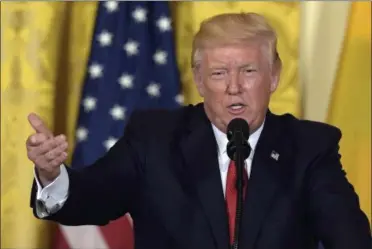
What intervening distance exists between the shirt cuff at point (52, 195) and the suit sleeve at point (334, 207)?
486mm

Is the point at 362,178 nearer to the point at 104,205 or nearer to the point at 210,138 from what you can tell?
the point at 210,138

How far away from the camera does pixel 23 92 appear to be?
226 cm

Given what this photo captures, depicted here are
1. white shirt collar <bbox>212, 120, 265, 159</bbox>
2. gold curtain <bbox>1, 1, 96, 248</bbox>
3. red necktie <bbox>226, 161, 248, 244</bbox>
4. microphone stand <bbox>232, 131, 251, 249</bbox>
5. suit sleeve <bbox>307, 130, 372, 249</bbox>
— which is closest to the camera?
microphone stand <bbox>232, 131, 251, 249</bbox>

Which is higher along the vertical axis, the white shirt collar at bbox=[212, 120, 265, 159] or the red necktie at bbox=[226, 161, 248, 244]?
the white shirt collar at bbox=[212, 120, 265, 159]

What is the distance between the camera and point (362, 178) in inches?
93.0

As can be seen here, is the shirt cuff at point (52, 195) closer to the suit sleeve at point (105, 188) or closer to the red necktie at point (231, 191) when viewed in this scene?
the suit sleeve at point (105, 188)

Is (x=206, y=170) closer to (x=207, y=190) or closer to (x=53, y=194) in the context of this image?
(x=207, y=190)

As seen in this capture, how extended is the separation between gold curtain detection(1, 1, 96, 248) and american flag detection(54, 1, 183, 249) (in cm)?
11

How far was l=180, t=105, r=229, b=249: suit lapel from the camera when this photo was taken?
1397 mm

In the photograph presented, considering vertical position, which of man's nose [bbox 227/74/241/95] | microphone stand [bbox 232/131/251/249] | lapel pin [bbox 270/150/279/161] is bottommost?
lapel pin [bbox 270/150/279/161]

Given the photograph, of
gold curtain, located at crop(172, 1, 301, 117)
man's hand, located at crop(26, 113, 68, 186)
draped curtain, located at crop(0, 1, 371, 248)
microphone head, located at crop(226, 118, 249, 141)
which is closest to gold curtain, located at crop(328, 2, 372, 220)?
draped curtain, located at crop(0, 1, 371, 248)

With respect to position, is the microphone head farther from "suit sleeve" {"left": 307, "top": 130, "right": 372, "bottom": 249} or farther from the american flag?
the american flag

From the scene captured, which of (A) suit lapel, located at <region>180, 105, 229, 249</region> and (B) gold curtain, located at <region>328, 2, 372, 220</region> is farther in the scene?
(B) gold curtain, located at <region>328, 2, 372, 220</region>

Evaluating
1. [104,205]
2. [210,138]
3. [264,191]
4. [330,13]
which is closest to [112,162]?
[104,205]
